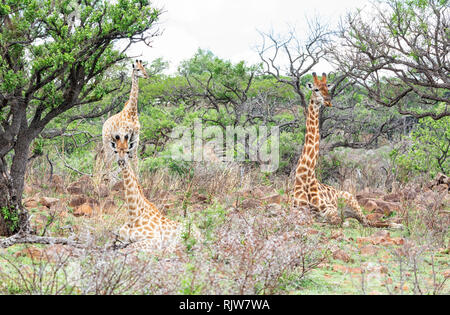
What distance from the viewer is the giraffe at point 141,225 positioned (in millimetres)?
5656

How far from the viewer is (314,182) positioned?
324 inches

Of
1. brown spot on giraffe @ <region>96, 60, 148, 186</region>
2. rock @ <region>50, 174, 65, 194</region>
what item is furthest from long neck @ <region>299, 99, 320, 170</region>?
rock @ <region>50, 174, 65, 194</region>

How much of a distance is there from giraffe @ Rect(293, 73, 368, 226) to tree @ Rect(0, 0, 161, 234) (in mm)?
2638

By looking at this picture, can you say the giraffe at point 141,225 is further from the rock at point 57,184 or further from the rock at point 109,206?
the rock at point 57,184

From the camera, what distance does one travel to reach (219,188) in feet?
34.0

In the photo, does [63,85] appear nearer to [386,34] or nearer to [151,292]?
[151,292]

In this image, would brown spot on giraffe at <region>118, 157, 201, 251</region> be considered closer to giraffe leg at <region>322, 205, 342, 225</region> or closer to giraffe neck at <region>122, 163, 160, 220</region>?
giraffe neck at <region>122, 163, 160, 220</region>

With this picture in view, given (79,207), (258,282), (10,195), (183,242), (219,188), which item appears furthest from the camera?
(219,188)

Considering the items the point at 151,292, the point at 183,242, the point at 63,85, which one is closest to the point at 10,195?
the point at 63,85

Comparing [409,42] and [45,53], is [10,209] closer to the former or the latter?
[45,53]

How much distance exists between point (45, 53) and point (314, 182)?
427cm

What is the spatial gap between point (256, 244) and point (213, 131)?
395 inches

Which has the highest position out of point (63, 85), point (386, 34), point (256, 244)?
point (386, 34)

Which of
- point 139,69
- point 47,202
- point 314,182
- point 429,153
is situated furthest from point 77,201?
point 429,153
